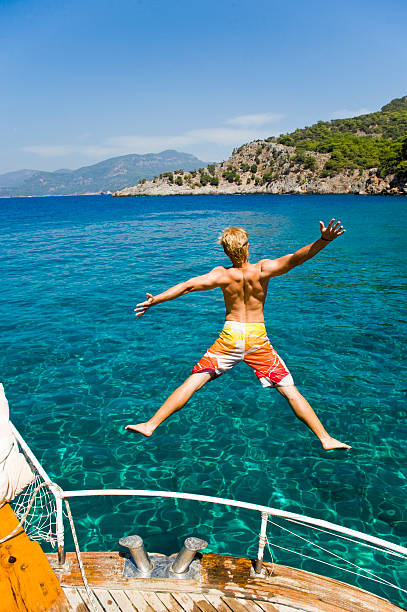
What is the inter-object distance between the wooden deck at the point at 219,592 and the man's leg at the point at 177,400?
147cm

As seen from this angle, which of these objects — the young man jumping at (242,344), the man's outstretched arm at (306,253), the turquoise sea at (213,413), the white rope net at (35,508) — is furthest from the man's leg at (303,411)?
the white rope net at (35,508)

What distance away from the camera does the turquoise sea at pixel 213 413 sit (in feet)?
21.8

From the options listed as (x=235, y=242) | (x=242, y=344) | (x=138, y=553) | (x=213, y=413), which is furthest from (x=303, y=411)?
(x=213, y=413)

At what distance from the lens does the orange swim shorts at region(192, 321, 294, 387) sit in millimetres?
4953

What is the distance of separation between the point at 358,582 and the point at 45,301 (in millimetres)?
17294

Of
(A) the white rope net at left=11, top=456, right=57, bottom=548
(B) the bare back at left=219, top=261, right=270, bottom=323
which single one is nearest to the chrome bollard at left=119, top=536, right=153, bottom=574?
(A) the white rope net at left=11, top=456, right=57, bottom=548

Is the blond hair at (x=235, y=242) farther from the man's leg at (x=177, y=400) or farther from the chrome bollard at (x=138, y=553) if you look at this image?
the chrome bollard at (x=138, y=553)

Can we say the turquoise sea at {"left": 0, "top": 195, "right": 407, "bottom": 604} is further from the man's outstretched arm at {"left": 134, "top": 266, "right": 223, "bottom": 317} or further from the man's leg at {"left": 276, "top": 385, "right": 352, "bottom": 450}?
the man's outstretched arm at {"left": 134, "top": 266, "right": 223, "bottom": 317}

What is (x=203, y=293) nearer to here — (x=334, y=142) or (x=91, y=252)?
(x=91, y=252)

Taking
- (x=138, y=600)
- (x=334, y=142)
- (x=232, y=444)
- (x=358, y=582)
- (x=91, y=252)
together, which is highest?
(x=334, y=142)

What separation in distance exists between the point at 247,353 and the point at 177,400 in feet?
3.54

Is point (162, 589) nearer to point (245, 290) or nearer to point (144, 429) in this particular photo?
point (144, 429)

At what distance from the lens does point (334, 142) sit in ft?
493

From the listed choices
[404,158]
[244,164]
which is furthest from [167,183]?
[404,158]
